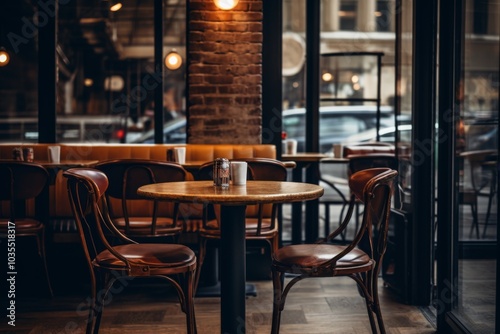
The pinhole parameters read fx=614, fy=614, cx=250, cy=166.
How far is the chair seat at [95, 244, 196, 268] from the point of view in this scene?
8.14 ft

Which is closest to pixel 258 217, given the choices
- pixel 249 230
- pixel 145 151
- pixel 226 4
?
pixel 249 230

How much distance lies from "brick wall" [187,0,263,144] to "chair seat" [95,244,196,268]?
1.82 m

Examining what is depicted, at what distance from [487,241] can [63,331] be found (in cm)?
327

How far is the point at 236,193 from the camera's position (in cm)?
223

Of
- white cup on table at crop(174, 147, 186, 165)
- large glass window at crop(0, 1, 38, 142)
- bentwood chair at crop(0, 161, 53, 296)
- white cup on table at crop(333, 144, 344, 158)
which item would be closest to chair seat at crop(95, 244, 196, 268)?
bentwood chair at crop(0, 161, 53, 296)

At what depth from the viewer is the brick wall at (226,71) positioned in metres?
4.37

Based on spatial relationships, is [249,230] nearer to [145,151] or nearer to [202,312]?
[202,312]

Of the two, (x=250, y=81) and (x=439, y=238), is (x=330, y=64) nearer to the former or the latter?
(x=250, y=81)

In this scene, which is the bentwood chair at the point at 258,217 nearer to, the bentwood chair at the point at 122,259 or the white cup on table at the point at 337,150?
the bentwood chair at the point at 122,259

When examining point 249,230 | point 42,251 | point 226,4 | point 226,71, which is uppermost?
point 226,4

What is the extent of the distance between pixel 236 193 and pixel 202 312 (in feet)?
4.77

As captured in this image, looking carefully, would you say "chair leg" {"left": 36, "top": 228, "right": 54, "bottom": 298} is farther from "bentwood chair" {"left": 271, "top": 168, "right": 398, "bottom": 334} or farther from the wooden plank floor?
"bentwood chair" {"left": 271, "top": 168, "right": 398, "bottom": 334}

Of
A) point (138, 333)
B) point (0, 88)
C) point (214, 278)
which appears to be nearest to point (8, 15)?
point (0, 88)

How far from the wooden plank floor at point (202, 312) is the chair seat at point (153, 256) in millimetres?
657
